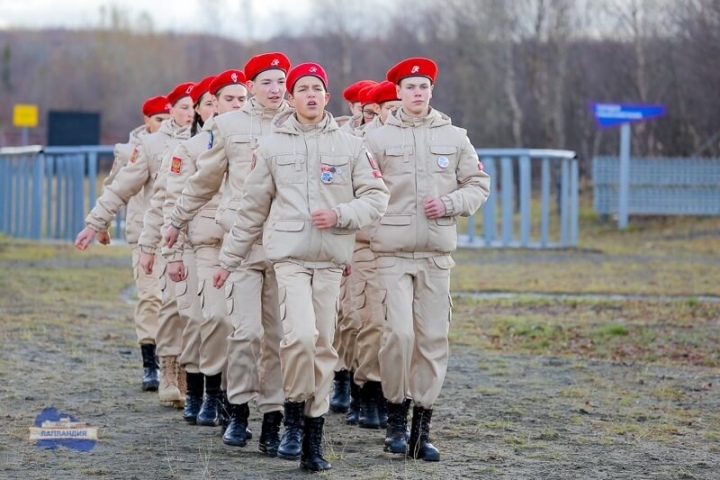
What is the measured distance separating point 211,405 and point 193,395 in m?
0.27

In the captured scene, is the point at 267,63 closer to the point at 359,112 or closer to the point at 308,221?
the point at 308,221

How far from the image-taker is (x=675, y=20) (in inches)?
1433

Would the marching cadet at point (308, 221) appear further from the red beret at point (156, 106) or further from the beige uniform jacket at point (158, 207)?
the red beret at point (156, 106)

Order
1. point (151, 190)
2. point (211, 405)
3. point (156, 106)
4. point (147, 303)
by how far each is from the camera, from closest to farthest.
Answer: point (211, 405) < point (151, 190) < point (147, 303) < point (156, 106)

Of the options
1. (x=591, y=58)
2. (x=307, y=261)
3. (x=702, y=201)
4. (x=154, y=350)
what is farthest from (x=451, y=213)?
(x=591, y=58)


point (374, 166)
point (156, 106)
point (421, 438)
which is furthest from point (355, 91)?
point (421, 438)

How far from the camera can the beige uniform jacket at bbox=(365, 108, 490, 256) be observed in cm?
732

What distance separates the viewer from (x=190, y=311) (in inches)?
330

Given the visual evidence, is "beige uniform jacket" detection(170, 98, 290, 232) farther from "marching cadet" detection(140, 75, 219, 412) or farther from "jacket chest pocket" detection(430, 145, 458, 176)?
"jacket chest pocket" detection(430, 145, 458, 176)

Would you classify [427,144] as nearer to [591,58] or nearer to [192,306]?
[192,306]

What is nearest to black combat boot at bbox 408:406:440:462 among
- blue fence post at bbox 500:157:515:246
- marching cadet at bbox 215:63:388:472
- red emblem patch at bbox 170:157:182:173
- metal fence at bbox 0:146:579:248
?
marching cadet at bbox 215:63:388:472

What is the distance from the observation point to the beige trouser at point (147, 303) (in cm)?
Result: 990

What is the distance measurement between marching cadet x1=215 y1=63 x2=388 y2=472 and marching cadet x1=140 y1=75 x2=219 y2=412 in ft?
4.39

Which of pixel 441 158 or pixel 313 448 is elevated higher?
pixel 441 158
